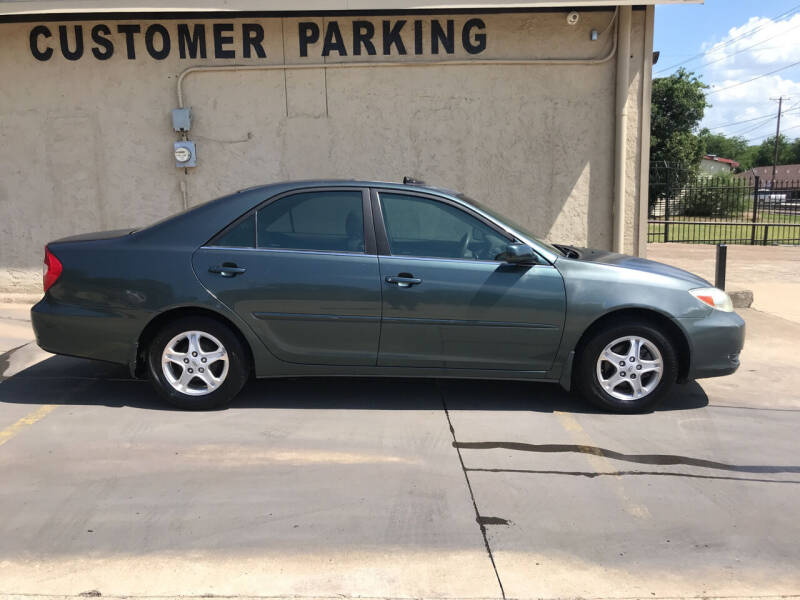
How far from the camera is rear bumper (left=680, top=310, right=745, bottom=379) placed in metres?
5.05

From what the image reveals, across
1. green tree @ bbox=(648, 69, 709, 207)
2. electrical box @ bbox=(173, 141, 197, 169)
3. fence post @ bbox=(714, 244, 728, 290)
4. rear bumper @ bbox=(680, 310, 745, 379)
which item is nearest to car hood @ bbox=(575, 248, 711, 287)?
rear bumper @ bbox=(680, 310, 745, 379)

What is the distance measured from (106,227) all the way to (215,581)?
6.65 metres

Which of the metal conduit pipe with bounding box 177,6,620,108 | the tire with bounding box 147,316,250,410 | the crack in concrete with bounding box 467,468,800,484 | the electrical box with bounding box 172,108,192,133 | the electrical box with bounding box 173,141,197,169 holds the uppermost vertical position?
the metal conduit pipe with bounding box 177,6,620,108

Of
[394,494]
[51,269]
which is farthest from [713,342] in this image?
[51,269]

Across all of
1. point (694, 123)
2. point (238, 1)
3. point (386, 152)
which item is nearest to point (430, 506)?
point (386, 152)

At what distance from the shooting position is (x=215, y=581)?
3.06 metres

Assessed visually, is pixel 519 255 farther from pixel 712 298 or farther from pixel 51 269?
pixel 51 269

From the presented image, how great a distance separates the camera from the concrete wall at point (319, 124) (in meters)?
8.38

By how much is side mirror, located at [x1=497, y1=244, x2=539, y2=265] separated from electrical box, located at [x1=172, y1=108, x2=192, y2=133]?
4.95 meters

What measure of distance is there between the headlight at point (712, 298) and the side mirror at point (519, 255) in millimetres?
1177

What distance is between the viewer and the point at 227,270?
4945mm

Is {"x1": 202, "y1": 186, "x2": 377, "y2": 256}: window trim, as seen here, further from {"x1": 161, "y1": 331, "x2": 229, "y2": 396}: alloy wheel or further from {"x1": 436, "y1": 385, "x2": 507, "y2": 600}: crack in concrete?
{"x1": 436, "y1": 385, "x2": 507, "y2": 600}: crack in concrete

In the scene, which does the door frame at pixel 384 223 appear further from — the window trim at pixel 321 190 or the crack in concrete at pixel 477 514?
the crack in concrete at pixel 477 514

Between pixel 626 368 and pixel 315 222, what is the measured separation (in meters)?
2.41
